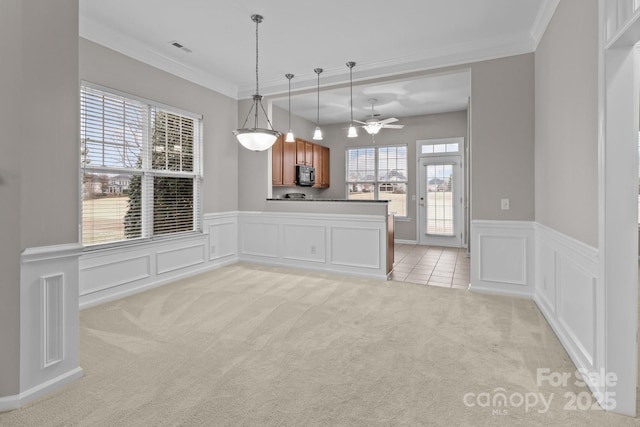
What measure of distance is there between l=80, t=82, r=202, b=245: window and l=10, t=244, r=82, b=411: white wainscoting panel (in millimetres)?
1672

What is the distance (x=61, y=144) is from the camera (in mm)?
2055

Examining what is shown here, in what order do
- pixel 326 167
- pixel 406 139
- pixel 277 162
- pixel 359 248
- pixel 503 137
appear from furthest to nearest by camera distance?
pixel 326 167 < pixel 406 139 < pixel 277 162 < pixel 359 248 < pixel 503 137

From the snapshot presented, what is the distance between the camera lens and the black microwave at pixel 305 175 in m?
6.90

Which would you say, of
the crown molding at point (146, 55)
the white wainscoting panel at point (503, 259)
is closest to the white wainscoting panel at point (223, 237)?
the crown molding at point (146, 55)

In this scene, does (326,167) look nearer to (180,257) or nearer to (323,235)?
(323,235)

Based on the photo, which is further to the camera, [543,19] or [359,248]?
[359,248]

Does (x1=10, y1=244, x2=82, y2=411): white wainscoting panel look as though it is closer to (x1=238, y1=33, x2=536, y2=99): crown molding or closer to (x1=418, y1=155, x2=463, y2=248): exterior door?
(x1=238, y1=33, x2=536, y2=99): crown molding

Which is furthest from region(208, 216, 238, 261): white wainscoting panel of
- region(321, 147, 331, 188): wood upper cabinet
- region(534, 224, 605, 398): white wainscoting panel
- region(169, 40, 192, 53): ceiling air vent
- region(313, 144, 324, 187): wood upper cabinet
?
region(534, 224, 605, 398): white wainscoting panel

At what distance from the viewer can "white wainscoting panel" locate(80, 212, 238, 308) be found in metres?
3.56

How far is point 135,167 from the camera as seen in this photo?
399 cm

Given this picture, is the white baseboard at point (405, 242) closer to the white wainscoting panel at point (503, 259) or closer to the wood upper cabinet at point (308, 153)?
the wood upper cabinet at point (308, 153)

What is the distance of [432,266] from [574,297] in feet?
10.1

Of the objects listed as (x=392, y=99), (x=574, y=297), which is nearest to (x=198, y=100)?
(x=392, y=99)

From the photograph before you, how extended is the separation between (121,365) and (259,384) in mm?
1018
